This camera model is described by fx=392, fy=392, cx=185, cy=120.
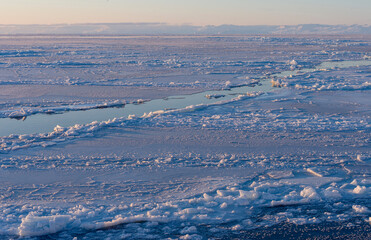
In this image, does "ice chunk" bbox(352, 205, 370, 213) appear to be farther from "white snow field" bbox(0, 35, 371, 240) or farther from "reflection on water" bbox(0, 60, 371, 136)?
"reflection on water" bbox(0, 60, 371, 136)

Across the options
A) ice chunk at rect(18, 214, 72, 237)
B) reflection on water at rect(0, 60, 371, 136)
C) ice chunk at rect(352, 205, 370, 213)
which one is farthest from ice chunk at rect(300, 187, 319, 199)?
reflection on water at rect(0, 60, 371, 136)

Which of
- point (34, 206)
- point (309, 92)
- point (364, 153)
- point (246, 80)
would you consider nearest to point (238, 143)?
point (364, 153)

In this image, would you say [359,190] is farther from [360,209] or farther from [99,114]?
[99,114]

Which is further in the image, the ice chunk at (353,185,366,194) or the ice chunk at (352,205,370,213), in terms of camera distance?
the ice chunk at (353,185,366,194)

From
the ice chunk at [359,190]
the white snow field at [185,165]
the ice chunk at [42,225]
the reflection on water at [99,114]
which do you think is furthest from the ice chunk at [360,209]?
the reflection on water at [99,114]

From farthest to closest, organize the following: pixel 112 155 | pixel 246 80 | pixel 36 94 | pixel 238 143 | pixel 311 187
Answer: pixel 246 80
pixel 36 94
pixel 238 143
pixel 112 155
pixel 311 187

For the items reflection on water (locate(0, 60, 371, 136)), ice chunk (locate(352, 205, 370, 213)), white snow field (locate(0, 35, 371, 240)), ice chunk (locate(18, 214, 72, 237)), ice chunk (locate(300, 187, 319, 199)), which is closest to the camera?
ice chunk (locate(18, 214, 72, 237))

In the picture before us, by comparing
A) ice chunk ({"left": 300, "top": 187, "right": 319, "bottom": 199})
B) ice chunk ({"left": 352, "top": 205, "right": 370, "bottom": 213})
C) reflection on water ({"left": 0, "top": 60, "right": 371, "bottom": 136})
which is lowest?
ice chunk ({"left": 352, "top": 205, "right": 370, "bottom": 213})

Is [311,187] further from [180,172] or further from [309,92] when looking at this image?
[309,92]
